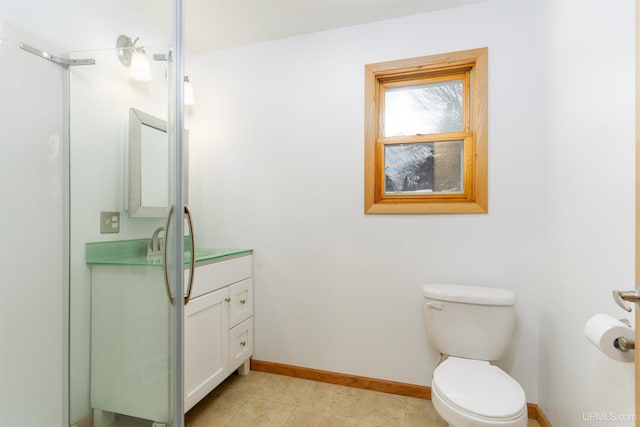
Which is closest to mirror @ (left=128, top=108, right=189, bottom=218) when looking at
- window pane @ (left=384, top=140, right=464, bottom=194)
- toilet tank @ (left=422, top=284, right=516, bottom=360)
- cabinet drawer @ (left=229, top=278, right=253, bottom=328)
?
cabinet drawer @ (left=229, top=278, right=253, bottom=328)

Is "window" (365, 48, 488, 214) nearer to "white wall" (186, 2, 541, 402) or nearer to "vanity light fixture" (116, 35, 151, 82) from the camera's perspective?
"white wall" (186, 2, 541, 402)

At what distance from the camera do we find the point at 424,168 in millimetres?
1867

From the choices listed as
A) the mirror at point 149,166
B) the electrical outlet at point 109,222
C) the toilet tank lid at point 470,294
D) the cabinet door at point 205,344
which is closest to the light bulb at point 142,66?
the mirror at point 149,166

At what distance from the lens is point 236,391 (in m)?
1.87

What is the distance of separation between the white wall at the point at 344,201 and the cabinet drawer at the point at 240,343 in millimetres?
78

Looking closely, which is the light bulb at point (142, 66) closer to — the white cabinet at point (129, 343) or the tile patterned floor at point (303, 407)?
the white cabinet at point (129, 343)

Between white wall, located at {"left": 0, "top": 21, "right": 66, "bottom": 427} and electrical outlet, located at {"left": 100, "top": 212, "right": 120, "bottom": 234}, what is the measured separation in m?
0.14

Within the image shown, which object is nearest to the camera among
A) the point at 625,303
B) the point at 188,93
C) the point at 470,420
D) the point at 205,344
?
the point at 625,303

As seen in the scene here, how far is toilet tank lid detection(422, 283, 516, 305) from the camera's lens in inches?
58.9

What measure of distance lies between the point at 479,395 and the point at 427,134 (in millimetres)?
1402

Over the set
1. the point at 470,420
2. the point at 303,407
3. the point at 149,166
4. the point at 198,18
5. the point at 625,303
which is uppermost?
the point at 198,18

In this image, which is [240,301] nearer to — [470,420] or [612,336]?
[470,420]

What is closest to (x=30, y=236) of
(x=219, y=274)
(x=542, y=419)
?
(x=219, y=274)

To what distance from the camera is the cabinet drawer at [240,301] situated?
1.88 m
